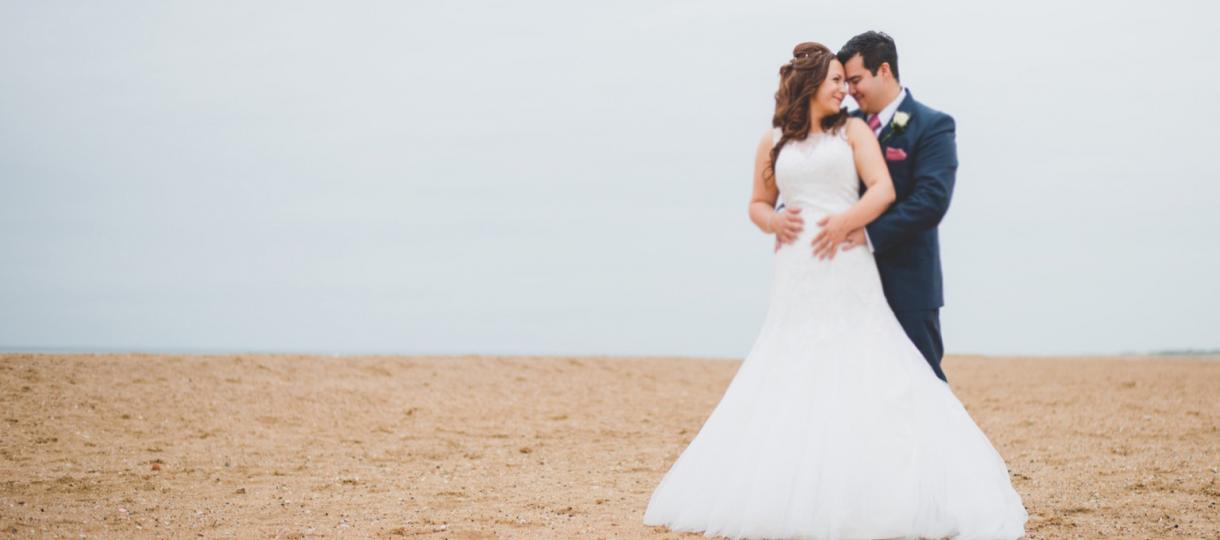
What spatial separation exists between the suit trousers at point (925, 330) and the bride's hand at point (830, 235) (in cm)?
49

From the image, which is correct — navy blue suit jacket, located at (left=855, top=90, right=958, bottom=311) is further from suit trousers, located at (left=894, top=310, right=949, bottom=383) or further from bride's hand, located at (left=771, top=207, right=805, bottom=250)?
bride's hand, located at (left=771, top=207, right=805, bottom=250)

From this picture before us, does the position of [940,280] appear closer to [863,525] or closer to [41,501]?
[863,525]

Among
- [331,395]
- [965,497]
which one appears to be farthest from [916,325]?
[331,395]

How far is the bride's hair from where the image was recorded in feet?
15.6

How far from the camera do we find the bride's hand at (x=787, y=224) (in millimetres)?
4895

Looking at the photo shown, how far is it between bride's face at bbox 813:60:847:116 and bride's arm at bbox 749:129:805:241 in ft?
1.12

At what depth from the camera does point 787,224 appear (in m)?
4.93

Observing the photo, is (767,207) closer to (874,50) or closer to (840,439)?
(874,50)

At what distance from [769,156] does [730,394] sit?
1.18m

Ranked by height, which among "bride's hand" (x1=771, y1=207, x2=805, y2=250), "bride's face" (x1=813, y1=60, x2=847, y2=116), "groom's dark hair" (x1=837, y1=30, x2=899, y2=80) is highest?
"groom's dark hair" (x1=837, y1=30, x2=899, y2=80)

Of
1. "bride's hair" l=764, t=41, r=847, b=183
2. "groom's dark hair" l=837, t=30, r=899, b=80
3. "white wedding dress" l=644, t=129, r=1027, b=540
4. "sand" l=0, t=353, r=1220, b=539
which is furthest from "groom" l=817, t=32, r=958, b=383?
"sand" l=0, t=353, r=1220, b=539

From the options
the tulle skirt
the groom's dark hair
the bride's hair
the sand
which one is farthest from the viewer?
the sand

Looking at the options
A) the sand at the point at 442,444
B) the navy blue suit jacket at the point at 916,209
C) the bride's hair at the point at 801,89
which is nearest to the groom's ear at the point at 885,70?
the navy blue suit jacket at the point at 916,209

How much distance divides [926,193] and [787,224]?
2.11 feet
